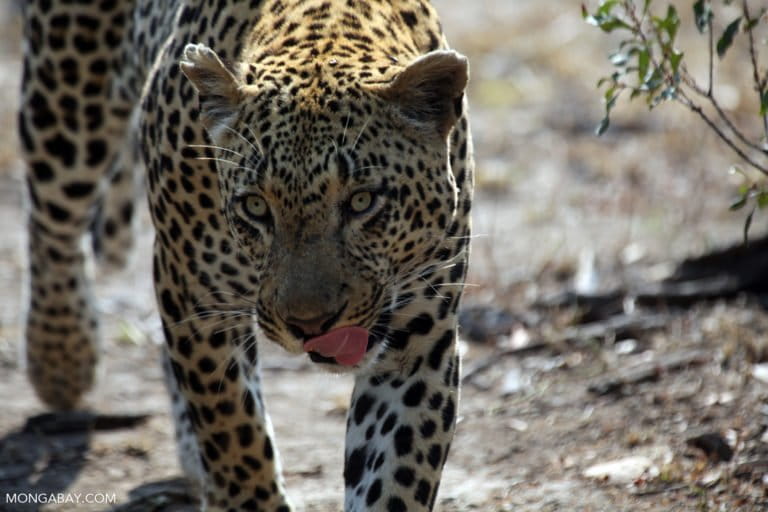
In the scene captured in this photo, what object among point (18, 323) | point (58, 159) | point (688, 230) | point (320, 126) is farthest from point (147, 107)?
point (688, 230)

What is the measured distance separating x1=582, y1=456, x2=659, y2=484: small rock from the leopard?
4.70 ft

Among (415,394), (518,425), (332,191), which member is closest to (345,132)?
(332,191)

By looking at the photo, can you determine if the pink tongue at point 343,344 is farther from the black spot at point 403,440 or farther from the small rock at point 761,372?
the small rock at point 761,372

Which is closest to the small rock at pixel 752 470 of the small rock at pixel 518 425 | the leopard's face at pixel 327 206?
the small rock at pixel 518 425

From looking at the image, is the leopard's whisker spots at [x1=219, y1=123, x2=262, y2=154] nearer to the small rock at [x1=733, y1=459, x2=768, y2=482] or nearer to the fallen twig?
the small rock at [x1=733, y1=459, x2=768, y2=482]

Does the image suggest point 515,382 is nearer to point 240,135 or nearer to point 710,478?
point 710,478

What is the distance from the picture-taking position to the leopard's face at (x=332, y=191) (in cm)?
421

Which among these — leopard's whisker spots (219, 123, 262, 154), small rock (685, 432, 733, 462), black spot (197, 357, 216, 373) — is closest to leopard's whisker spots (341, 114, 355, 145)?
leopard's whisker spots (219, 123, 262, 154)

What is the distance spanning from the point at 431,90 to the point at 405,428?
1.17 meters

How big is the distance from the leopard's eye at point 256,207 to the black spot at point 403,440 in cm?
90

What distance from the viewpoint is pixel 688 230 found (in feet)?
30.2

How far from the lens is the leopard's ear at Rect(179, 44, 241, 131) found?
444 centimetres

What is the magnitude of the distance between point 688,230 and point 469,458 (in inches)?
134

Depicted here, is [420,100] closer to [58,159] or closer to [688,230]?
[58,159]
